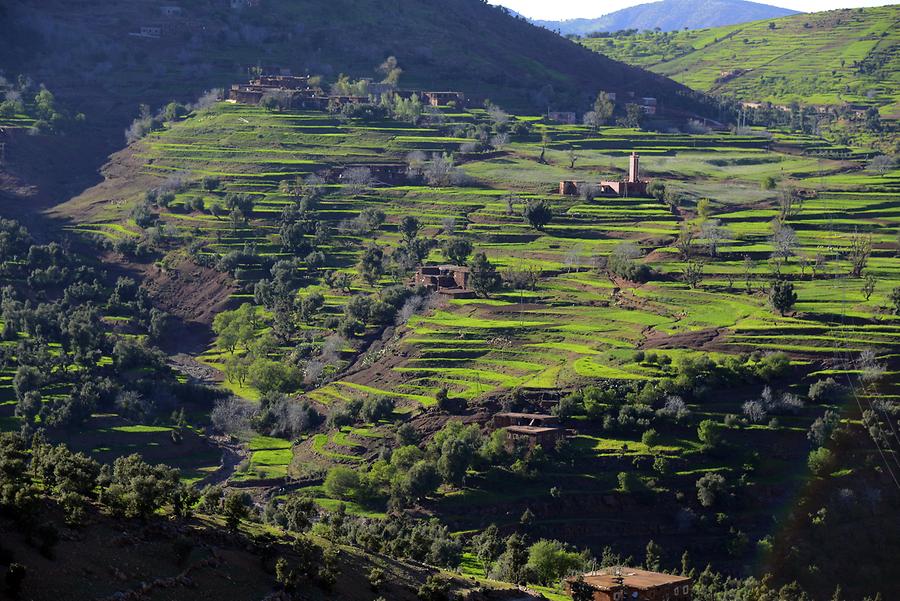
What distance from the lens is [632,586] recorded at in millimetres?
54625

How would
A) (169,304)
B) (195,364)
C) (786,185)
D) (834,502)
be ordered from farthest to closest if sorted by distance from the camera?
(786,185)
(169,304)
(195,364)
(834,502)

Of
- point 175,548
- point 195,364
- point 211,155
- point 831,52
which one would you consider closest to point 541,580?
point 175,548

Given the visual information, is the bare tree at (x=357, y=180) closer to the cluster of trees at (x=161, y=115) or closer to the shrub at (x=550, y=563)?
the cluster of trees at (x=161, y=115)

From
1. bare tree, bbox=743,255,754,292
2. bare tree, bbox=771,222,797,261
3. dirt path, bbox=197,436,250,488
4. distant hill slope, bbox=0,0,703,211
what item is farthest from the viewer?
distant hill slope, bbox=0,0,703,211

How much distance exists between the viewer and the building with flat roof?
5431cm

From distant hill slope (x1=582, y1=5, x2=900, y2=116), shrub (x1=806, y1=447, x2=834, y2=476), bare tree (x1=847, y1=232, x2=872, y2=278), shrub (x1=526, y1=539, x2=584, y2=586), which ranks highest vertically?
distant hill slope (x1=582, y1=5, x2=900, y2=116)

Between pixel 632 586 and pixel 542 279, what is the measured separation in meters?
40.7

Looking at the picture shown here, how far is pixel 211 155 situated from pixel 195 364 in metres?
32.2

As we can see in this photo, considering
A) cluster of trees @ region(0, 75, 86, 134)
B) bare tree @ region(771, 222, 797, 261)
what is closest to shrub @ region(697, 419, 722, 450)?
bare tree @ region(771, 222, 797, 261)

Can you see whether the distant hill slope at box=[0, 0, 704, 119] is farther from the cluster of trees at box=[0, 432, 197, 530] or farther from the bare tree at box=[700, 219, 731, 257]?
the cluster of trees at box=[0, 432, 197, 530]

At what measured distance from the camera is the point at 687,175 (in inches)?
4675

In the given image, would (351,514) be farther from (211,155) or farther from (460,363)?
(211,155)

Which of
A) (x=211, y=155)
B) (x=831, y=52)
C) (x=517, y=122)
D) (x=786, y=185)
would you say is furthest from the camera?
(x=831, y=52)

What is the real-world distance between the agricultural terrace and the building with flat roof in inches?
430
